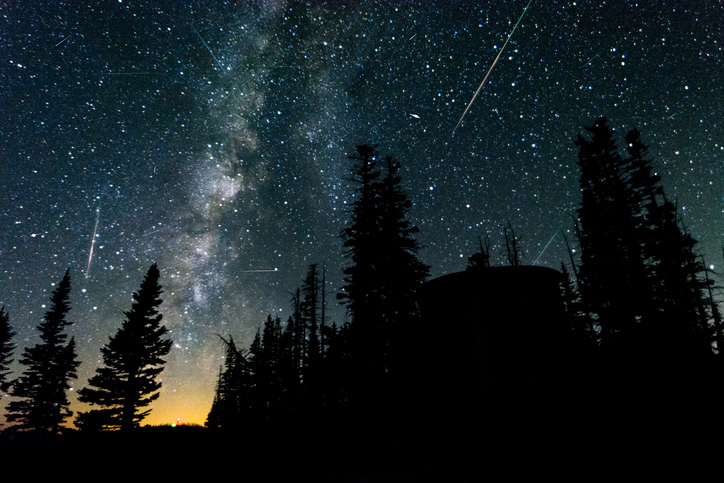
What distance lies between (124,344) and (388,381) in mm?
25202

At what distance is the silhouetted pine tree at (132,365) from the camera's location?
Answer: 26.4 m

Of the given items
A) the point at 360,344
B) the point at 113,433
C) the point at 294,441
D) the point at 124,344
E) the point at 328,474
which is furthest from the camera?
the point at 124,344

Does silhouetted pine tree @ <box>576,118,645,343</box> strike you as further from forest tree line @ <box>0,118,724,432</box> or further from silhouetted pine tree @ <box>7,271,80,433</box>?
silhouetted pine tree @ <box>7,271,80,433</box>

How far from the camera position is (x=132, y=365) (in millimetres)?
27469

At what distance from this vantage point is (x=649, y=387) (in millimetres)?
10547

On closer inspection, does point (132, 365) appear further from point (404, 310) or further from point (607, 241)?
point (607, 241)

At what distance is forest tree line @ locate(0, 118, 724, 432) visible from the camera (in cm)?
1434

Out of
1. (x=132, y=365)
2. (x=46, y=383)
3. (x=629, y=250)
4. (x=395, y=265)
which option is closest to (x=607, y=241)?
(x=629, y=250)

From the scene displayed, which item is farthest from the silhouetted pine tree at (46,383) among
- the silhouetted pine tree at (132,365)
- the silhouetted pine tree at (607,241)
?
the silhouetted pine tree at (607,241)

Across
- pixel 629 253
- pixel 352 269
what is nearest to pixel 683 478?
pixel 352 269

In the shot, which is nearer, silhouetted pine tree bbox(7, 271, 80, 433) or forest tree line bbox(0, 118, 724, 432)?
forest tree line bbox(0, 118, 724, 432)

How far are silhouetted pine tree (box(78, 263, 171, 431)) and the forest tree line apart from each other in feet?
0.27

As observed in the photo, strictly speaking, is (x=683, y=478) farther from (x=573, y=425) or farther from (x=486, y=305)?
(x=486, y=305)

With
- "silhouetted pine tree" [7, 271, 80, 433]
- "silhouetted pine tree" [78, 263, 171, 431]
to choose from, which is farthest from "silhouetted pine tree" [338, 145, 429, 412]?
"silhouetted pine tree" [7, 271, 80, 433]
